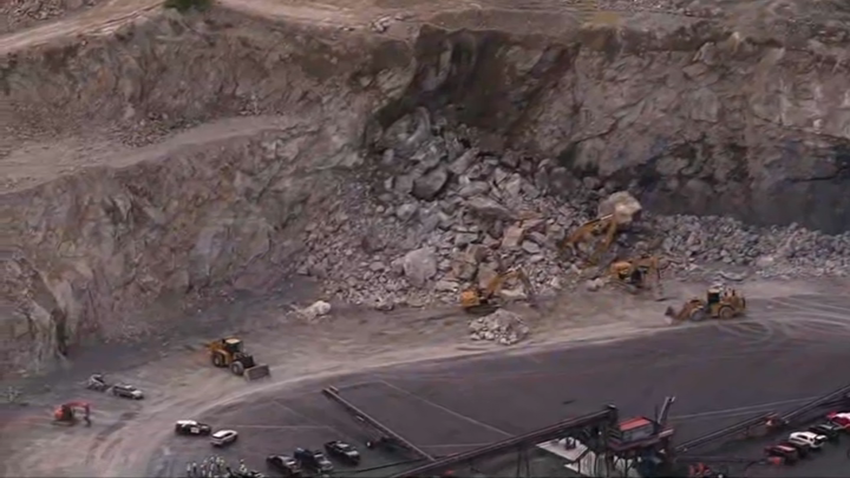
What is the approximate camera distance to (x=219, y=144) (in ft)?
158

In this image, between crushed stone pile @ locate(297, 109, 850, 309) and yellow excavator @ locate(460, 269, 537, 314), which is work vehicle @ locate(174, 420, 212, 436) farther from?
yellow excavator @ locate(460, 269, 537, 314)

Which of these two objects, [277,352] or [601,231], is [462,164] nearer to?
[601,231]

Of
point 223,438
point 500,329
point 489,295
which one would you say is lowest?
point 223,438

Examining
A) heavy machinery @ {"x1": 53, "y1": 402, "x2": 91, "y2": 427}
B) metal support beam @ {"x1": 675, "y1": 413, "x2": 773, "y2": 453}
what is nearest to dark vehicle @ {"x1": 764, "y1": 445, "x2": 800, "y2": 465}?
metal support beam @ {"x1": 675, "y1": 413, "x2": 773, "y2": 453}

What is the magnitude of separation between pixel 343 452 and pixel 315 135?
57.9 ft

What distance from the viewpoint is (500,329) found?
45.7m

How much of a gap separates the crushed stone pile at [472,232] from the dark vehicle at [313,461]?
12.7 meters

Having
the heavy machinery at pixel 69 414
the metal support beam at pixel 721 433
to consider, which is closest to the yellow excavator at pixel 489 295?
the metal support beam at pixel 721 433

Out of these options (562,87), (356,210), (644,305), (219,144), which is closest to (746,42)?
(562,87)

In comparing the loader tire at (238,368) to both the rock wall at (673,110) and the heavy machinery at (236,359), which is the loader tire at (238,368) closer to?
the heavy machinery at (236,359)

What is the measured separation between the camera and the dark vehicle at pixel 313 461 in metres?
35.7

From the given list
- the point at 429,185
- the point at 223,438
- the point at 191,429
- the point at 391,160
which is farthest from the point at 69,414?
the point at 429,185

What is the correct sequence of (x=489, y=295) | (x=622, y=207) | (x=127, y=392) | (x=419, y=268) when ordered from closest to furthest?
(x=127, y=392) < (x=489, y=295) < (x=419, y=268) < (x=622, y=207)

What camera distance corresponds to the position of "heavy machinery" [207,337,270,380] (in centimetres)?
4259
